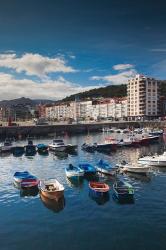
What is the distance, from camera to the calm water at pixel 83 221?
2388cm

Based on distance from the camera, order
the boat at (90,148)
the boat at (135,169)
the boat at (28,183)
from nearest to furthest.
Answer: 1. the boat at (28,183)
2. the boat at (135,169)
3. the boat at (90,148)

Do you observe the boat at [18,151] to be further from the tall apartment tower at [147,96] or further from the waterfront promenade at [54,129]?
the tall apartment tower at [147,96]

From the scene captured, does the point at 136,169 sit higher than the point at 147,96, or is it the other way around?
the point at 147,96

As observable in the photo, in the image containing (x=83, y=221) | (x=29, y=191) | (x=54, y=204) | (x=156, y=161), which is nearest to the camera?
(x=83, y=221)

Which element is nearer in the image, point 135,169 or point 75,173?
point 75,173

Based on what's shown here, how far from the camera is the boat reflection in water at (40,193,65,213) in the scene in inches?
1262

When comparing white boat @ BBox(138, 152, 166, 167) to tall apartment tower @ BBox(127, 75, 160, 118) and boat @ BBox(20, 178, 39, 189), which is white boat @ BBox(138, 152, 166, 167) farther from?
tall apartment tower @ BBox(127, 75, 160, 118)

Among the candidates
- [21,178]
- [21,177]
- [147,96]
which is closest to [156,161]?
[21,177]

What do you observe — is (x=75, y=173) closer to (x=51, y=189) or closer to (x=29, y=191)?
(x=29, y=191)

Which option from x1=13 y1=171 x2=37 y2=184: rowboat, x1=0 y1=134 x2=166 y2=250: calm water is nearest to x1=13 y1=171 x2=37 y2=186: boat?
x1=13 y1=171 x2=37 y2=184: rowboat

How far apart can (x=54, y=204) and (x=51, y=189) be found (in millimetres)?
2656

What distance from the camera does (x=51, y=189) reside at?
35.7 m

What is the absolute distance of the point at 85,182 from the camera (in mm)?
43281

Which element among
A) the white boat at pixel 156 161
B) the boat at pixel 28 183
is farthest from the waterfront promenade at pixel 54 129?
the boat at pixel 28 183
